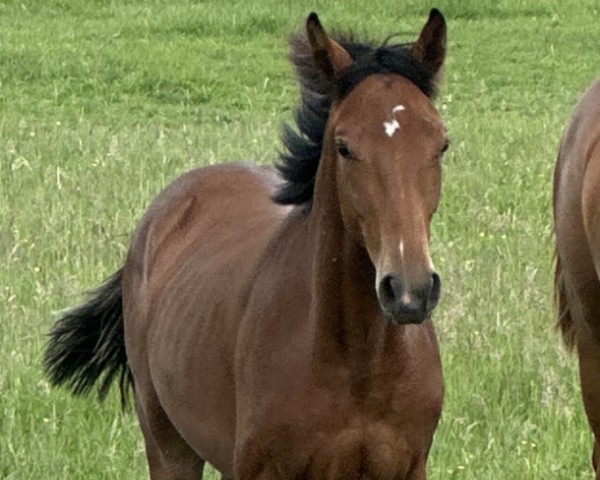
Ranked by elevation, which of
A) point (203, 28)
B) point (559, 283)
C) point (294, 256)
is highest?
point (294, 256)

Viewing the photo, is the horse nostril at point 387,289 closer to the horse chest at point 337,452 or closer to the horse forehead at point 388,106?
the horse forehead at point 388,106

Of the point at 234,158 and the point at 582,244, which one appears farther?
the point at 234,158

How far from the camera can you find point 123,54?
56.8 ft

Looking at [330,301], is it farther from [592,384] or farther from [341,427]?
[592,384]

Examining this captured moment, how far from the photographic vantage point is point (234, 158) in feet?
33.5

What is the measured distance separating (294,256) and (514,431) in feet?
5.48

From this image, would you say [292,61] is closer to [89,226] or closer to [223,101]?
[89,226]

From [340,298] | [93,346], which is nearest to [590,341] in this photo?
[340,298]

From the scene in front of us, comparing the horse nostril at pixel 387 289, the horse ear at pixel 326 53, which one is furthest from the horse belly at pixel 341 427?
the horse ear at pixel 326 53

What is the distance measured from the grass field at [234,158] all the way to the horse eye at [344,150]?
178 centimetres

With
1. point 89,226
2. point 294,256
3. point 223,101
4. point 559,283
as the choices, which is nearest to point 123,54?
point 223,101

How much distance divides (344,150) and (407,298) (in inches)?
19.1

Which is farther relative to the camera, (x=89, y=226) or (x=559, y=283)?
(x=89, y=226)

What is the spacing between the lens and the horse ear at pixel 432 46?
13.0ft
